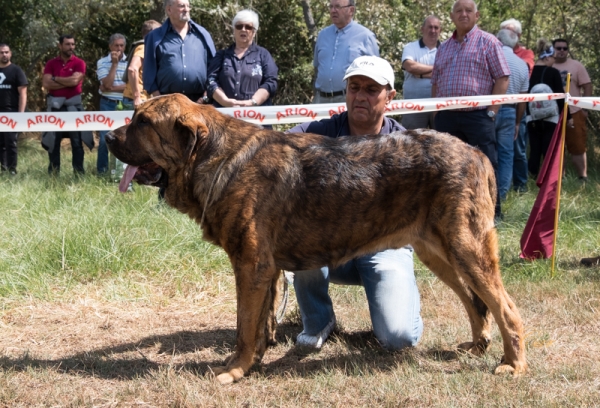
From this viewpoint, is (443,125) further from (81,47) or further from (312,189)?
(81,47)

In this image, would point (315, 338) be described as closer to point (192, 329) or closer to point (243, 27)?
point (192, 329)

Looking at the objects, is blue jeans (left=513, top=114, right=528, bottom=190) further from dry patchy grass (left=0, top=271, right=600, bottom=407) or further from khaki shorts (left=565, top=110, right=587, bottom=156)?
dry patchy grass (left=0, top=271, right=600, bottom=407)

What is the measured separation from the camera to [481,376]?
435 centimetres

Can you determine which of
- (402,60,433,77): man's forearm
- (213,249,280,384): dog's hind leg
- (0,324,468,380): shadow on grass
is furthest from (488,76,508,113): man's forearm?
(213,249,280,384): dog's hind leg

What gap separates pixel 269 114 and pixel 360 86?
3.45 m

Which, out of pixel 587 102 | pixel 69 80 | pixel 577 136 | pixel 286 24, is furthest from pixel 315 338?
pixel 286 24

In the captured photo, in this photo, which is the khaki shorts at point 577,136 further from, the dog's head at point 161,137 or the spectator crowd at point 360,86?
the dog's head at point 161,137

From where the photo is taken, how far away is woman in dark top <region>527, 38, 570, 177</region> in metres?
11.1

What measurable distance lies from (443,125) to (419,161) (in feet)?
13.4

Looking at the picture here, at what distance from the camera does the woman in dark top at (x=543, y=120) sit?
1112 centimetres

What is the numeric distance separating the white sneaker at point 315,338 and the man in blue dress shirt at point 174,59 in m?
3.93

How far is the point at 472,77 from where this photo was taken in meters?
8.19

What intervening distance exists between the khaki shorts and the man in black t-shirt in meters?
8.67

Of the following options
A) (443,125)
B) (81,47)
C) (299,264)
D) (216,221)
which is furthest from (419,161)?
(81,47)
